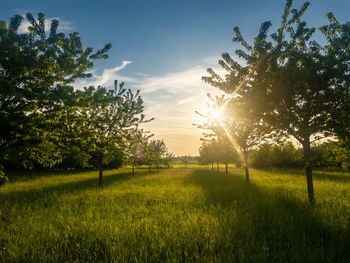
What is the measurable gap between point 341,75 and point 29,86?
32.3 ft

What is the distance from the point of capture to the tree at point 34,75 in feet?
25.3

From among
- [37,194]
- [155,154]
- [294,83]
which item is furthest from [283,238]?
[155,154]

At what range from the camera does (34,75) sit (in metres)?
8.40

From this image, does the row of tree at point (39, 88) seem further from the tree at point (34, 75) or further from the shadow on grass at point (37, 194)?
the shadow on grass at point (37, 194)

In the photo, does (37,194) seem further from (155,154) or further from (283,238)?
(155,154)

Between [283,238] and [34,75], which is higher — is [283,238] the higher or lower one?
the lower one

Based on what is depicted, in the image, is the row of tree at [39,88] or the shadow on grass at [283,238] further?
the row of tree at [39,88]

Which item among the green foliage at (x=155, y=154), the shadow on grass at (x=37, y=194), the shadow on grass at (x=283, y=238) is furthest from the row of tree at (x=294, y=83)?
the green foliage at (x=155, y=154)

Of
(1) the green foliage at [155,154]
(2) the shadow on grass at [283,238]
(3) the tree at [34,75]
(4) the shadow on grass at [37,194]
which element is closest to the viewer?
(2) the shadow on grass at [283,238]

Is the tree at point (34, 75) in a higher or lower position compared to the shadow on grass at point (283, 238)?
higher

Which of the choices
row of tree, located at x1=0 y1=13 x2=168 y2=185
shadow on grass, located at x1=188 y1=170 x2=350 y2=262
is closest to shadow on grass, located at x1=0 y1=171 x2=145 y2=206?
row of tree, located at x1=0 y1=13 x2=168 y2=185

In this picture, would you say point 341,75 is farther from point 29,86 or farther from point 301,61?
point 29,86

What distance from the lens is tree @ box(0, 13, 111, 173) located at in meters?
7.72

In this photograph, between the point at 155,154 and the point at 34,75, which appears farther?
the point at 155,154
